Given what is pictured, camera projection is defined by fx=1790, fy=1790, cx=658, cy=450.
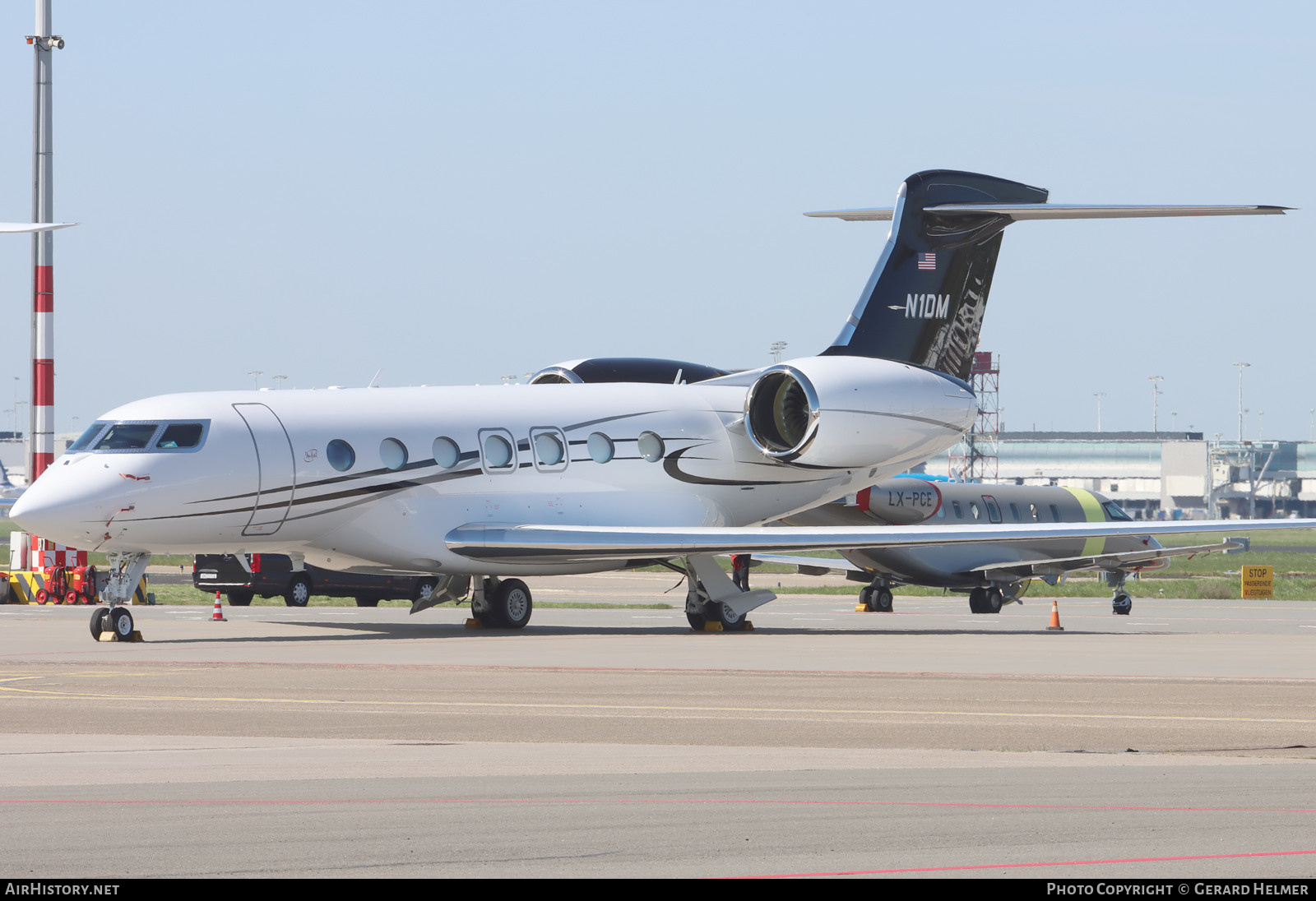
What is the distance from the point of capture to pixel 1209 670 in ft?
66.4

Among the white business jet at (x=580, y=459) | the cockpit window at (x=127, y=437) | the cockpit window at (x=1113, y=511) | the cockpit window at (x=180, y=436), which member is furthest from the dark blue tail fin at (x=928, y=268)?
the cockpit window at (x=1113, y=511)

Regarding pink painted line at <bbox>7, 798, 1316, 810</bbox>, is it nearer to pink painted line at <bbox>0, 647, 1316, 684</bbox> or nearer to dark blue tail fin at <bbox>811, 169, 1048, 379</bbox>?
pink painted line at <bbox>0, 647, 1316, 684</bbox>

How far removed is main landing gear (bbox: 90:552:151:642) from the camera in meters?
24.8

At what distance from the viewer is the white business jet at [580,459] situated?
2581cm

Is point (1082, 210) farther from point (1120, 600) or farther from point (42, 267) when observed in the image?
point (42, 267)

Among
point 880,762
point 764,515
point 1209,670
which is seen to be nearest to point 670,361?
point 764,515

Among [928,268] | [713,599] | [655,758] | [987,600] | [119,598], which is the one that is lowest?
[987,600]

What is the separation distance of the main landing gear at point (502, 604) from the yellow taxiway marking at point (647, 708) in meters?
13.2

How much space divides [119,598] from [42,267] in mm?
14942

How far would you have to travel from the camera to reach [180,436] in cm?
2594

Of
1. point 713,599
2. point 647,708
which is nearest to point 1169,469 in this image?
point 713,599

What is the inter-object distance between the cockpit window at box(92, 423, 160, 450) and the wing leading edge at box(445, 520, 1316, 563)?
197 inches

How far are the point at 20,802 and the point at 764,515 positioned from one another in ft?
79.3

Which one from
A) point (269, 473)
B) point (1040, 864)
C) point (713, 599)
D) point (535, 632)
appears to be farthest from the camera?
point (713, 599)
